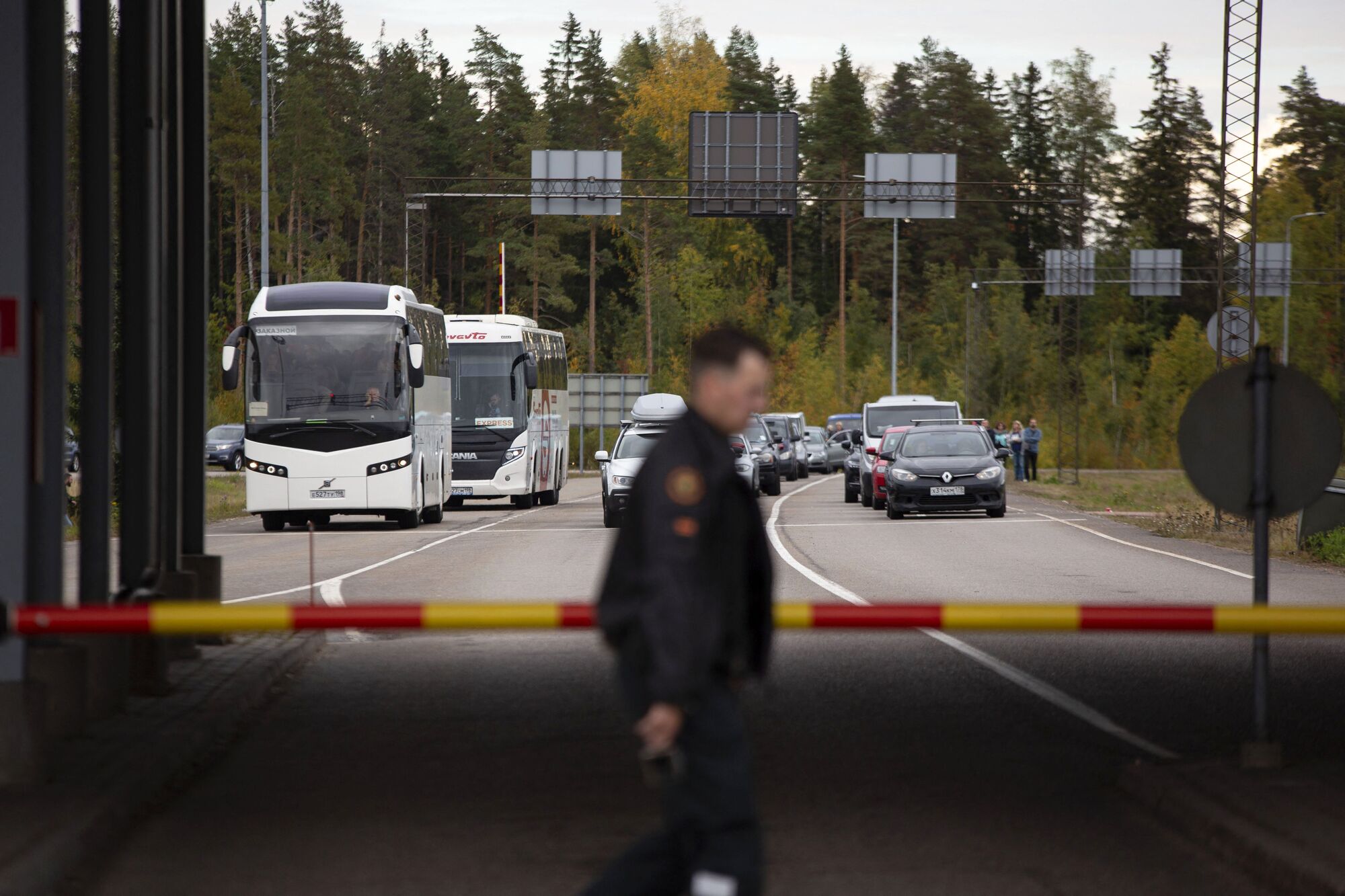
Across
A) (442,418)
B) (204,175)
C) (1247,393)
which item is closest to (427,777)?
(1247,393)

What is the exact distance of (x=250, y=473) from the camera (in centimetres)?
3122

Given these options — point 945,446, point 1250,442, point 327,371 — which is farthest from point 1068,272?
point 1250,442

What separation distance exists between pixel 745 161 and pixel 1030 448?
1509 cm

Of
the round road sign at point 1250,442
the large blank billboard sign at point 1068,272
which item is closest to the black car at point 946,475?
the large blank billboard sign at point 1068,272

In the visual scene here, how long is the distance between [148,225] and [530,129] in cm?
8352

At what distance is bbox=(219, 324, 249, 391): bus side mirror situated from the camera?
27.8m

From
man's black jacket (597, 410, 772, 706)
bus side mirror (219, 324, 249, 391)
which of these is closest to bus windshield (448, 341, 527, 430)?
bus side mirror (219, 324, 249, 391)

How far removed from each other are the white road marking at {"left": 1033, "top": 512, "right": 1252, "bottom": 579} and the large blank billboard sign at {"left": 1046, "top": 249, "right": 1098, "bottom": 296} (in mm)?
19880

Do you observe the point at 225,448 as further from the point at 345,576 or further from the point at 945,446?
the point at 345,576

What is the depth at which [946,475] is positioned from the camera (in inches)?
1297

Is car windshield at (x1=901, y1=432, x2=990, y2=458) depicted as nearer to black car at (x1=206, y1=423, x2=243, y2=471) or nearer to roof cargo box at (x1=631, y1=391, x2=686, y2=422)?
roof cargo box at (x1=631, y1=391, x2=686, y2=422)

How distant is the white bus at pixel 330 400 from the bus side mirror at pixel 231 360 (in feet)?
2.30

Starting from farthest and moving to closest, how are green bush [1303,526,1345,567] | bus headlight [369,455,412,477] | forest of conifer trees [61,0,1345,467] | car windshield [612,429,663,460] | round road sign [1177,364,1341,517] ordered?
forest of conifer trees [61,0,1345,467] → car windshield [612,429,663,460] → bus headlight [369,455,412,477] → green bush [1303,526,1345,567] → round road sign [1177,364,1341,517]

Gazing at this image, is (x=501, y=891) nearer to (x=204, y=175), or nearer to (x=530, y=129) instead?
(x=204, y=175)
